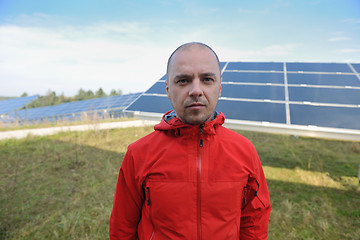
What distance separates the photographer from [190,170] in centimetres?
138

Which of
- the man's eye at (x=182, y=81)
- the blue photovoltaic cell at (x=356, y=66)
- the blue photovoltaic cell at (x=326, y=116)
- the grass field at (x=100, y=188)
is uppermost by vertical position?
the blue photovoltaic cell at (x=356, y=66)

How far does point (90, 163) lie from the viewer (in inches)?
246

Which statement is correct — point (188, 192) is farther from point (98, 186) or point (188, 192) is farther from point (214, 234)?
point (98, 186)

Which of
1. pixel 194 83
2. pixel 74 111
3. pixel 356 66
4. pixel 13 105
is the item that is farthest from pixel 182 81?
pixel 13 105

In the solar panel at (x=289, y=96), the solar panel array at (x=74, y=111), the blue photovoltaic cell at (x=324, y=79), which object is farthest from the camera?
the solar panel array at (x=74, y=111)

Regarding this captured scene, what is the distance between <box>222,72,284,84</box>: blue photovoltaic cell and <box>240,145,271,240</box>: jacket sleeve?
5690 millimetres

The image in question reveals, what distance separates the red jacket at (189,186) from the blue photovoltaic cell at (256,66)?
23.3 ft

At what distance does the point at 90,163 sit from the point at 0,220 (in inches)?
103

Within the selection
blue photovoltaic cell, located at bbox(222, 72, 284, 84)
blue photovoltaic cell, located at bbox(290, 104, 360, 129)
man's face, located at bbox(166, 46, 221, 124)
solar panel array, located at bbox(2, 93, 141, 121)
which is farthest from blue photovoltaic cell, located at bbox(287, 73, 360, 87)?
solar panel array, located at bbox(2, 93, 141, 121)

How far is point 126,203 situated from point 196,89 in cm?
101

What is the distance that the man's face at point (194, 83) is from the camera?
1.33 metres

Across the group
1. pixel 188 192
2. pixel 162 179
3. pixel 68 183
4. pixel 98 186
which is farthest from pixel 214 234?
pixel 68 183

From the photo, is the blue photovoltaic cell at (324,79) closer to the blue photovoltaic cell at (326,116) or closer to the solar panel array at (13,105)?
the blue photovoltaic cell at (326,116)

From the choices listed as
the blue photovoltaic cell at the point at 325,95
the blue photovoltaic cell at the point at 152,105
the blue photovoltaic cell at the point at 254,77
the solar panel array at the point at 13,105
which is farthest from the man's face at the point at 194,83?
the solar panel array at the point at 13,105
